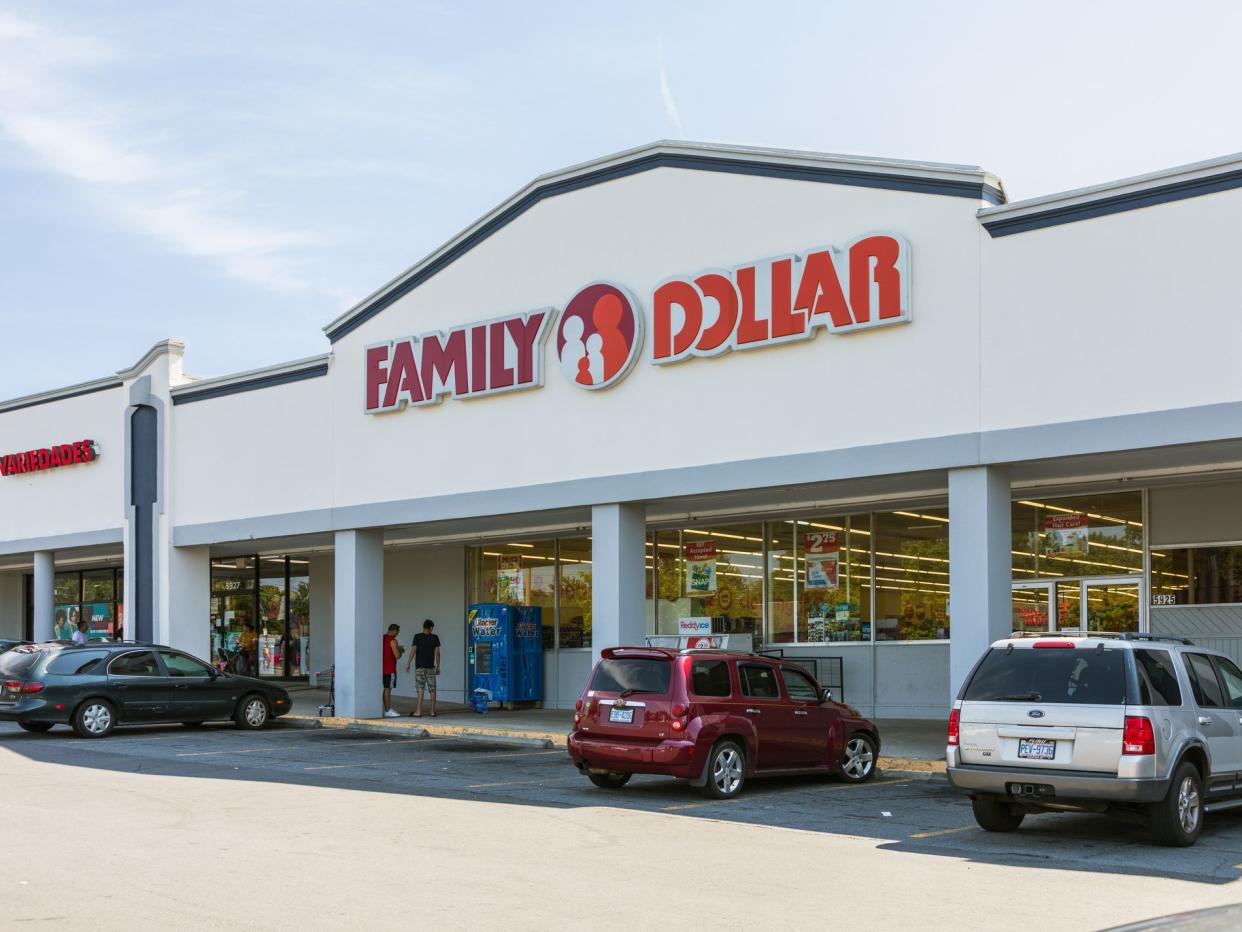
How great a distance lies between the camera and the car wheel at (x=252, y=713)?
78.4 ft

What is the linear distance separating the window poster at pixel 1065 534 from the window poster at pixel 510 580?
1152 centimetres

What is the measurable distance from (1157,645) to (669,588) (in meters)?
15.1

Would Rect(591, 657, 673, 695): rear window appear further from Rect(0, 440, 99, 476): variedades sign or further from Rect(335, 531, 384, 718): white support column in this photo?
Rect(0, 440, 99, 476): variedades sign

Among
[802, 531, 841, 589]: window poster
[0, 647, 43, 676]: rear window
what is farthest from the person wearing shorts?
[802, 531, 841, 589]: window poster

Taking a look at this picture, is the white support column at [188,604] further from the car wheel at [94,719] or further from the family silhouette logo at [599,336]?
the family silhouette logo at [599,336]

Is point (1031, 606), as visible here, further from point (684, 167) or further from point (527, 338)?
point (527, 338)

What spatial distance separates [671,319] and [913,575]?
248 inches

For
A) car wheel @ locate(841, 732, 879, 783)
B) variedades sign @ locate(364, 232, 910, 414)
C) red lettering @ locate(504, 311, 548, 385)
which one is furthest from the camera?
red lettering @ locate(504, 311, 548, 385)

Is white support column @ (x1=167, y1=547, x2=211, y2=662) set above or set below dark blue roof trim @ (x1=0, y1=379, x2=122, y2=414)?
below

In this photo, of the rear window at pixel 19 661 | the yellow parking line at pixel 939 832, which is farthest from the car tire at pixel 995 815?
the rear window at pixel 19 661

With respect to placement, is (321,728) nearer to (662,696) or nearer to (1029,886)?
(662,696)

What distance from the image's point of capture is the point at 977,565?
17.3 m

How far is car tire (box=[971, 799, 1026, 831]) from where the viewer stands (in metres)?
12.2

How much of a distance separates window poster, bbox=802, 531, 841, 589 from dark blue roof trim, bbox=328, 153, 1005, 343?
283 inches
